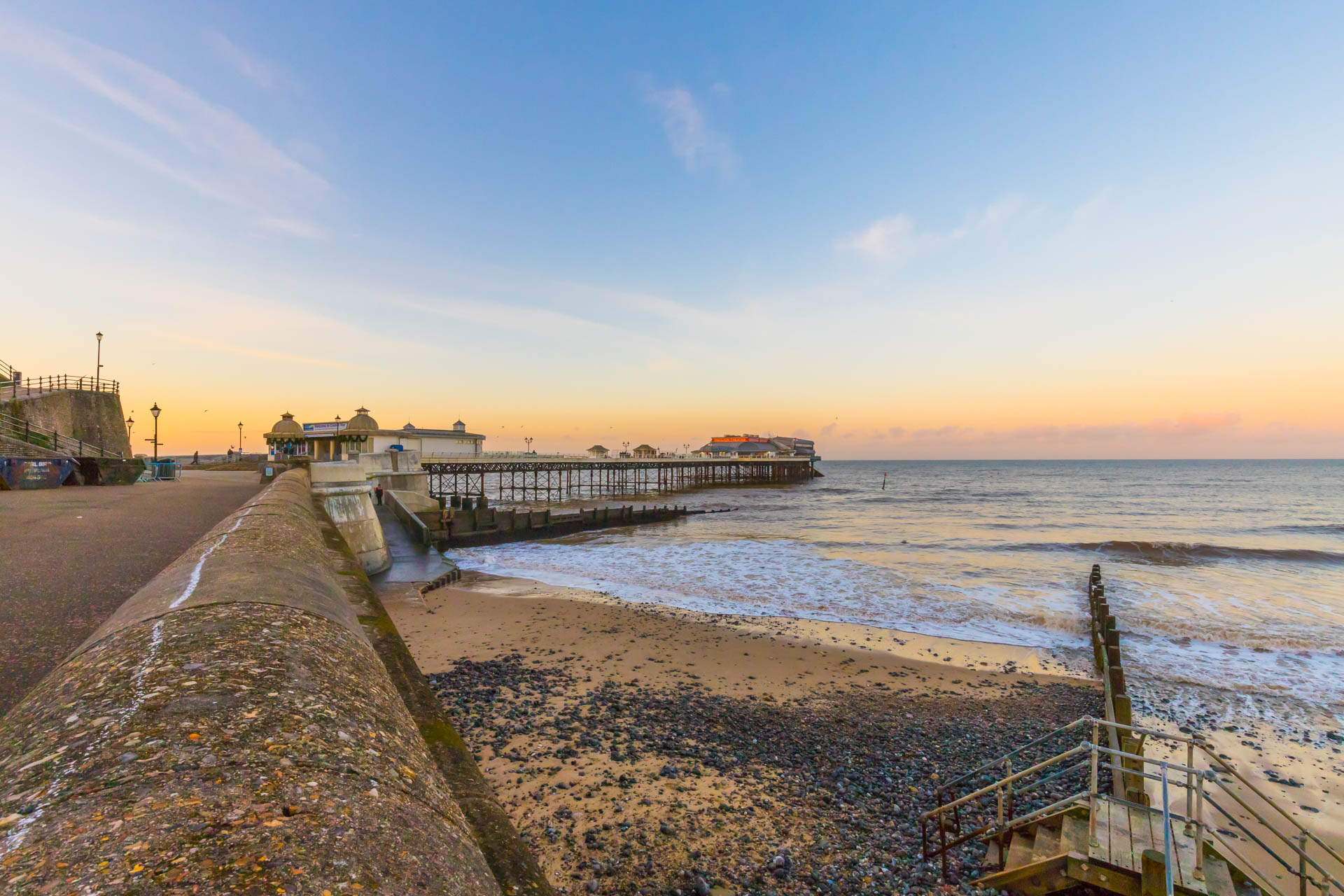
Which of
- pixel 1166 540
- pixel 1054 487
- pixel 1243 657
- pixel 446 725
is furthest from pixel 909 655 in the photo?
pixel 1054 487

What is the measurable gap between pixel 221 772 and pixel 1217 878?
6670mm

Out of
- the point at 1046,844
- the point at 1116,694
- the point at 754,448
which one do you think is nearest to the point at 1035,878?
the point at 1046,844

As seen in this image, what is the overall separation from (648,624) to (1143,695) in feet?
30.2

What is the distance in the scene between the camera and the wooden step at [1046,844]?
→ 5117 mm

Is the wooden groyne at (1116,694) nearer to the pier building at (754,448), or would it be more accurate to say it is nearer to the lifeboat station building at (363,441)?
the lifeboat station building at (363,441)

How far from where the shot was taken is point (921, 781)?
22.8 ft

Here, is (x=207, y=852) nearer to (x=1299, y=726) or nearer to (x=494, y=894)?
(x=494, y=894)

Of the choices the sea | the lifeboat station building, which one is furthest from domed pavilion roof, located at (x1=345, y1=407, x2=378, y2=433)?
the sea

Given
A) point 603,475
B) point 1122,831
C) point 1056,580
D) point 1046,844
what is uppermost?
point 603,475

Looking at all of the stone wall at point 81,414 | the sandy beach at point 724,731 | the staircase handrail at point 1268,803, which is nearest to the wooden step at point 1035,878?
the sandy beach at point 724,731

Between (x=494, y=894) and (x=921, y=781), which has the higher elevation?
(x=494, y=894)

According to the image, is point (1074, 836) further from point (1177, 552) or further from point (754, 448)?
point (754, 448)

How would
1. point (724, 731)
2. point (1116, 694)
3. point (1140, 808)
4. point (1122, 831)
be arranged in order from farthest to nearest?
point (1116, 694) < point (724, 731) < point (1140, 808) < point (1122, 831)

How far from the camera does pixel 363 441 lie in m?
45.1
